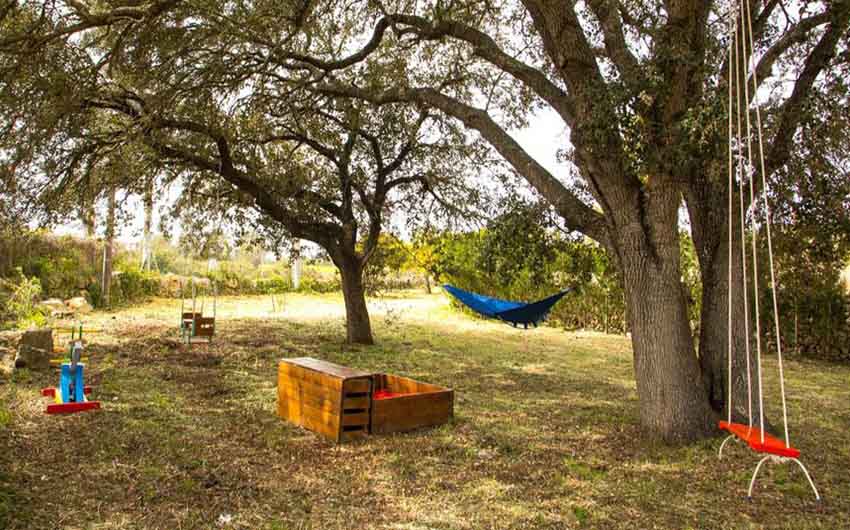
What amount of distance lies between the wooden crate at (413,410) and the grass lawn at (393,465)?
103 millimetres

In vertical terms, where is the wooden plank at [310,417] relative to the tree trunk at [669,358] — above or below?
below

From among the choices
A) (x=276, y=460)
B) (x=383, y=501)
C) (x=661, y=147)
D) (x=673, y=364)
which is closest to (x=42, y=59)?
(x=276, y=460)

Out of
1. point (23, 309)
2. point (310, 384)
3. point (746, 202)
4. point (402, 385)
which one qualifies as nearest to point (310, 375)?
point (310, 384)

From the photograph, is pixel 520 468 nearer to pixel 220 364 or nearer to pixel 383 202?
pixel 220 364

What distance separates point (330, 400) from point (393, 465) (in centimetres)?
75

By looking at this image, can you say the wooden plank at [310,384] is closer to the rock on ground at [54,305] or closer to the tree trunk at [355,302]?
the tree trunk at [355,302]

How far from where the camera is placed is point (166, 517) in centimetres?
276

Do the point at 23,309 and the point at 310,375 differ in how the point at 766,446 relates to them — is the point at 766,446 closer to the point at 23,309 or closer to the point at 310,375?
the point at 310,375

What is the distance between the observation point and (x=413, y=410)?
4.38 meters

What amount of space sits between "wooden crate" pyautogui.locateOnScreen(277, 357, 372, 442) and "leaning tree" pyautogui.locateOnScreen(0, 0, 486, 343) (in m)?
2.50

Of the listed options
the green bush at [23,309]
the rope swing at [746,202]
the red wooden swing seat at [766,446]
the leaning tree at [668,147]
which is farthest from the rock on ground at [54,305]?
the red wooden swing seat at [766,446]

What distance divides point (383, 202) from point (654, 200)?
5.32 meters

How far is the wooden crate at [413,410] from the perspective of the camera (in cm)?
421

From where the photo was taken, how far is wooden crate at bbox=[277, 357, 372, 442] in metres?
4.05
